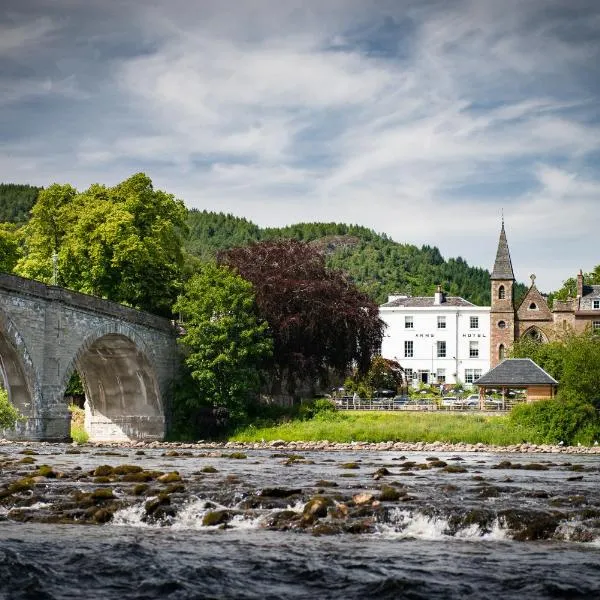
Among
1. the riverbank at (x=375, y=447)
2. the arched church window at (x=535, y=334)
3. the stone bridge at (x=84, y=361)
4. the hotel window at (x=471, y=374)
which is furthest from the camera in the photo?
the hotel window at (x=471, y=374)

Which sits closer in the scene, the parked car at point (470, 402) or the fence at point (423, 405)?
the fence at point (423, 405)

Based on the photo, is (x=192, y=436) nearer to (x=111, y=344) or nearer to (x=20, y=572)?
(x=111, y=344)

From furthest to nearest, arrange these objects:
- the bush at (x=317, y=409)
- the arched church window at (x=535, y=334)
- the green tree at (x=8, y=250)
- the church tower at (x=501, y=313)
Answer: the church tower at (x=501, y=313) < the arched church window at (x=535, y=334) < the green tree at (x=8, y=250) < the bush at (x=317, y=409)

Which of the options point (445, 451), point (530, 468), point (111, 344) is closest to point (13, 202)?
point (111, 344)

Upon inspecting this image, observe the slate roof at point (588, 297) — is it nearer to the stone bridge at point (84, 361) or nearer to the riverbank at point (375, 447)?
the riverbank at point (375, 447)

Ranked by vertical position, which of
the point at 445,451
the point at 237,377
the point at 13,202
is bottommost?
the point at 445,451

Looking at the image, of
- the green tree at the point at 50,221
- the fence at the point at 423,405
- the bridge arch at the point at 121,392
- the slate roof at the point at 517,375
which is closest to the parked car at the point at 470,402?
the fence at the point at 423,405

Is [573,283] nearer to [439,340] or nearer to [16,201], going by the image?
[439,340]

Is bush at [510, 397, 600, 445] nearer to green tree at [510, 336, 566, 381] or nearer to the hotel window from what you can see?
green tree at [510, 336, 566, 381]

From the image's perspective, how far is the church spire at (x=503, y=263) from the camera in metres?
80.2

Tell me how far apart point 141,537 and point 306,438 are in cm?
3322

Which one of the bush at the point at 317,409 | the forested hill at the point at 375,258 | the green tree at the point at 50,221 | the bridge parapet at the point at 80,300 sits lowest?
the bush at the point at 317,409

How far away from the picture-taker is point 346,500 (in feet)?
68.6

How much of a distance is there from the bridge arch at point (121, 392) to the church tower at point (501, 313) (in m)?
33.6
